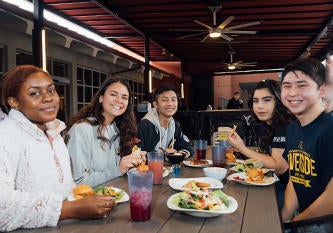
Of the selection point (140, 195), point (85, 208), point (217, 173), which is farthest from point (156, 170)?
point (85, 208)

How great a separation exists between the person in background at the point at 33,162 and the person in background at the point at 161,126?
5.74 feet

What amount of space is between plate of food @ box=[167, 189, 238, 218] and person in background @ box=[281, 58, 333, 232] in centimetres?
54

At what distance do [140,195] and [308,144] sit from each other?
963 millimetres

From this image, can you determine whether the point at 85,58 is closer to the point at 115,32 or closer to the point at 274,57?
the point at 115,32

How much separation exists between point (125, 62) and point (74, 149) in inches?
380

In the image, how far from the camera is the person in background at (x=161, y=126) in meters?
3.28

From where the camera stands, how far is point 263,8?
6.09 m

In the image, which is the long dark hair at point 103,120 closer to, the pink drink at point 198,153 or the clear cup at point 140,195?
the pink drink at point 198,153

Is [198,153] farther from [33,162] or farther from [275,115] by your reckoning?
[33,162]

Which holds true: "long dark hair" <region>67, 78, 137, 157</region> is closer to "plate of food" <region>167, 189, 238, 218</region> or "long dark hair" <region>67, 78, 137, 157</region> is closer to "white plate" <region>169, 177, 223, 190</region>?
"white plate" <region>169, 177, 223, 190</region>

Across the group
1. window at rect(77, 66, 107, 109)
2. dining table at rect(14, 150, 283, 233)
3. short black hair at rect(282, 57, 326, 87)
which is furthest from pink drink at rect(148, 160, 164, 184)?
window at rect(77, 66, 107, 109)

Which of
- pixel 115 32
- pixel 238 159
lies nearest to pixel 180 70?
pixel 115 32

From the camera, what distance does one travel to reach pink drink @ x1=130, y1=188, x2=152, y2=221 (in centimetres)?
124

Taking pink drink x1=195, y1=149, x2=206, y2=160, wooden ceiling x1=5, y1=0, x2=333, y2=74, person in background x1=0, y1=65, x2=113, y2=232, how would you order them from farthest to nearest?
wooden ceiling x1=5, y1=0, x2=333, y2=74 → pink drink x1=195, y1=149, x2=206, y2=160 → person in background x1=0, y1=65, x2=113, y2=232
